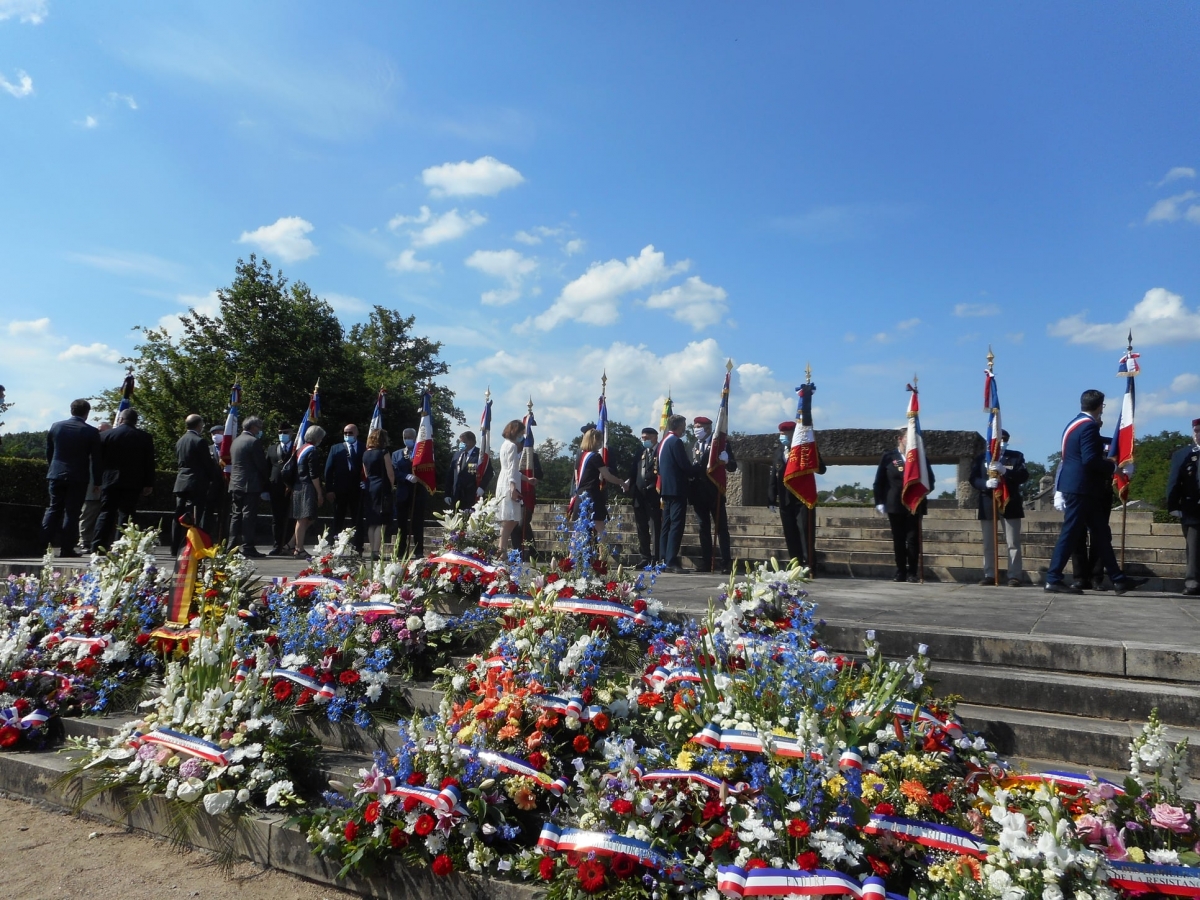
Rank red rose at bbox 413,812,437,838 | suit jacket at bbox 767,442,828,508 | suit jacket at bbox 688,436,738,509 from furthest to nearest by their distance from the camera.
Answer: suit jacket at bbox 688,436,738,509 < suit jacket at bbox 767,442,828,508 < red rose at bbox 413,812,437,838

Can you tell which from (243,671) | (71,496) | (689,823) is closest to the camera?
(689,823)

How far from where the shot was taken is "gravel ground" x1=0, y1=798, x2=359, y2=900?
3580mm

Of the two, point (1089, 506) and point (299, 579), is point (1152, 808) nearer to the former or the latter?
point (299, 579)

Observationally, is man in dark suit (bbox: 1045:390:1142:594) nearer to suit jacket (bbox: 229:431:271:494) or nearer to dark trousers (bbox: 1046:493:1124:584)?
dark trousers (bbox: 1046:493:1124:584)

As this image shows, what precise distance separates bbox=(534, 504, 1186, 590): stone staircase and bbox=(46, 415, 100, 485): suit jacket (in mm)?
5650

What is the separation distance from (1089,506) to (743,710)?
230 inches

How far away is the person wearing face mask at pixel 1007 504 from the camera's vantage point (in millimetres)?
9336

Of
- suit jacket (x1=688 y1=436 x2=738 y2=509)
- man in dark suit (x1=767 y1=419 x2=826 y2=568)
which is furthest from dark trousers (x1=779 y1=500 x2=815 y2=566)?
suit jacket (x1=688 y1=436 x2=738 y2=509)

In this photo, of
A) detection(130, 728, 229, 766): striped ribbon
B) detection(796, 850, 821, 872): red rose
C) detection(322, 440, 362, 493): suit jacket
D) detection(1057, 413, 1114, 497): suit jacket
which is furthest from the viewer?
detection(322, 440, 362, 493): suit jacket

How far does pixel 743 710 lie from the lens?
137 inches

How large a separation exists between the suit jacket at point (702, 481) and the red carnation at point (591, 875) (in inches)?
290

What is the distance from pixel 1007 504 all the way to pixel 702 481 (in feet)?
11.5

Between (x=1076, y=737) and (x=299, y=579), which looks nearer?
(x=1076, y=737)

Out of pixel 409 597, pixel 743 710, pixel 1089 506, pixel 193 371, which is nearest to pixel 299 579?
pixel 409 597
